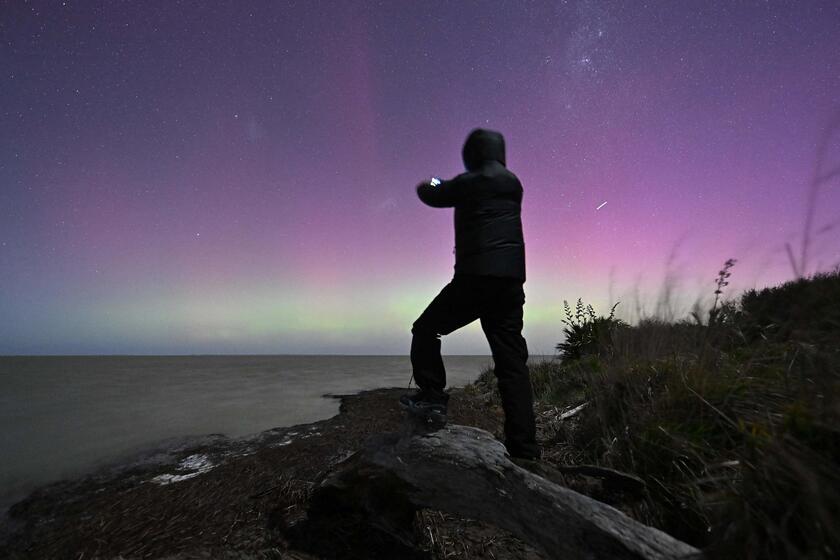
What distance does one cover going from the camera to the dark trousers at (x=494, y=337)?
2518 millimetres

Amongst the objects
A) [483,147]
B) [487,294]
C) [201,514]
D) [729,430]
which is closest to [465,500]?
[487,294]

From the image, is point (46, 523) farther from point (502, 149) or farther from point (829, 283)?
point (829, 283)

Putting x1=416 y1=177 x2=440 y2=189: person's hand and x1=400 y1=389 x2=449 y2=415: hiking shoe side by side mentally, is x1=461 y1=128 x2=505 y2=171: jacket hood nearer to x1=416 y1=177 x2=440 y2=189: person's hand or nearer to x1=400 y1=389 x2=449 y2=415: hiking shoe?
x1=416 y1=177 x2=440 y2=189: person's hand

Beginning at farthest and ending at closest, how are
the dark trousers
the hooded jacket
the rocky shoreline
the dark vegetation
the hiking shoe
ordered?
the hooded jacket, the dark trousers, the hiking shoe, the rocky shoreline, the dark vegetation

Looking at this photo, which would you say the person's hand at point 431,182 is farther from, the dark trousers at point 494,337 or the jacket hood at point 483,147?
the dark trousers at point 494,337

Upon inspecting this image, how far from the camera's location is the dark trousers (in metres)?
2.52

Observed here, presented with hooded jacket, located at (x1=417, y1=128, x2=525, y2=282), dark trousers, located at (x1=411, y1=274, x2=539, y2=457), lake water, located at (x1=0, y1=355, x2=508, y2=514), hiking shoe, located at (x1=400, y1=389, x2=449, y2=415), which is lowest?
lake water, located at (x1=0, y1=355, x2=508, y2=514)

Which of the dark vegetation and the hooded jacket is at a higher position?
the hooded jacket

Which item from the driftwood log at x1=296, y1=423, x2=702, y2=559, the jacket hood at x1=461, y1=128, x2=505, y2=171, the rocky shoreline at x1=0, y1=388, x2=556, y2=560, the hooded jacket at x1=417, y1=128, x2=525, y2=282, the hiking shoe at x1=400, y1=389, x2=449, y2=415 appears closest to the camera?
the driftwood log at x1=296, y1=423, x2=702, y2=559

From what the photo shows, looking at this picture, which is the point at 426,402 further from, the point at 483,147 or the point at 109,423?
the point at 109,423

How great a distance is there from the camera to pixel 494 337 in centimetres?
269

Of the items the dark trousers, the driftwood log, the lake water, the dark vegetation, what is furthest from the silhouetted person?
the lake water

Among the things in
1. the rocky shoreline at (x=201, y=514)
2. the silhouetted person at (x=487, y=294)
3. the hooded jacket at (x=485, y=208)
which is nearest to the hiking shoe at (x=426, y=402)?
the silhouetted person at (x=487, y=294)

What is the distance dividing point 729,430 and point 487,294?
158 centimetres
